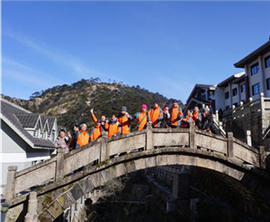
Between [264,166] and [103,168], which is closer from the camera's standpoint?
[103,168]

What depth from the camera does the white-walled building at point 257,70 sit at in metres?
21.5

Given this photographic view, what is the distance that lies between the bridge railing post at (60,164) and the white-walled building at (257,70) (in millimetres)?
19781

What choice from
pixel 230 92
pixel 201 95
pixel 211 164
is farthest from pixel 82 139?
pixel 201 95

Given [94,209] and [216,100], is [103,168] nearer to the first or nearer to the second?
[94,209]

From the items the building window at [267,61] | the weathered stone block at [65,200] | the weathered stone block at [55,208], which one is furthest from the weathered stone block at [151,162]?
the building window at [267,61]

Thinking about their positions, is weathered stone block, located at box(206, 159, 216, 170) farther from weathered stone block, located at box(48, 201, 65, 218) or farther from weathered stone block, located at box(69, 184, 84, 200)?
weathered stone block, located at box(48, 201, 65, 218)

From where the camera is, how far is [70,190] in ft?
23.5

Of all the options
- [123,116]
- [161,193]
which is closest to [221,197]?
[161,193]

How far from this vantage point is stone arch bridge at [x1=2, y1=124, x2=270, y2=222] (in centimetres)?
687

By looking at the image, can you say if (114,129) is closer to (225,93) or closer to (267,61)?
(267,61)

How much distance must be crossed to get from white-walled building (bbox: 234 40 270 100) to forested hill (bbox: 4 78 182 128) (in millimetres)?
19674

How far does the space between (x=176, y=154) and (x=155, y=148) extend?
0.84 metres

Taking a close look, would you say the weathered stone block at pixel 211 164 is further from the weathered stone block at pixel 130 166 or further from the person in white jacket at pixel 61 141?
the person in white jacket at pixel 61 141

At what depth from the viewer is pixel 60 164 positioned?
281 inches
